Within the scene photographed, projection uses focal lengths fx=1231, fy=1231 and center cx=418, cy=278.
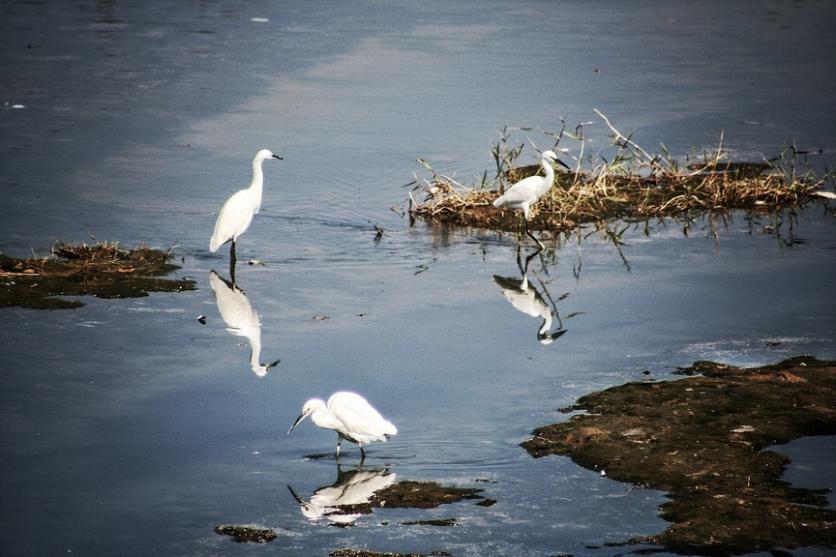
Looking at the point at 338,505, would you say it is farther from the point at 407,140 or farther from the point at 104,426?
the point at 407,140

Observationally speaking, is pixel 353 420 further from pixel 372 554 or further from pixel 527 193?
pixel 527 193

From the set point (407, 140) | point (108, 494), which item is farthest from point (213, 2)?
point (108, 494)

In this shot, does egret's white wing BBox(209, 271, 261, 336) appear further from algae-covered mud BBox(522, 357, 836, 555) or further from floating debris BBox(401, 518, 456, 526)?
floating debris BBox(401, 518, 456, 526)

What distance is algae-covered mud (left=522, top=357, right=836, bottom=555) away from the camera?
26.3ft

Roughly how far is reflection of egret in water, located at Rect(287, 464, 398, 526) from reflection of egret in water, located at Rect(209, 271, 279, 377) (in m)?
2.44

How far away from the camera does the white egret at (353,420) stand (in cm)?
908

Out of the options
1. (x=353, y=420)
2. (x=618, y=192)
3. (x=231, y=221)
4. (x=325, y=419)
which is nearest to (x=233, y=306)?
(x=231, y=221)

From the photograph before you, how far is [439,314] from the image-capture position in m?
13.1

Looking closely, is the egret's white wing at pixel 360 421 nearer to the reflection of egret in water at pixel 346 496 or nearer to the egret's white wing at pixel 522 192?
the reflection of egret in water at pixel 346 496

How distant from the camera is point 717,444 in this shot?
9336mm

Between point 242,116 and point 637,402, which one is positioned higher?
point 242,116

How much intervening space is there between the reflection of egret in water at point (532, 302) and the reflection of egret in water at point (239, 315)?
285 centimetres

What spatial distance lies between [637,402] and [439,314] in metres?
3.35

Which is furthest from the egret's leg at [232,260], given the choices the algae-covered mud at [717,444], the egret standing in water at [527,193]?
the algae-covered mud at [717,444]
